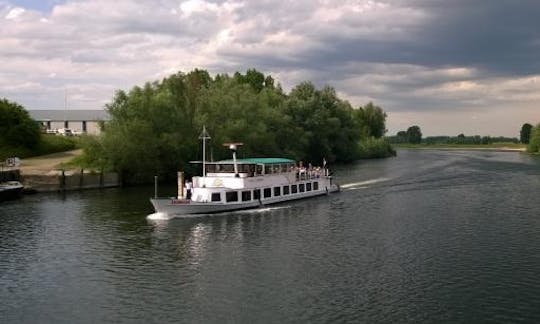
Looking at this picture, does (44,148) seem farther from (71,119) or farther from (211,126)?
(71,119)

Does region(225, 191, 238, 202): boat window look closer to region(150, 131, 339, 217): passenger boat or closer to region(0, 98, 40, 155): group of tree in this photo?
region(150, 131, 339, 217): passenger boat

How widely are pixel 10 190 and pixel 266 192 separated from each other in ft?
112

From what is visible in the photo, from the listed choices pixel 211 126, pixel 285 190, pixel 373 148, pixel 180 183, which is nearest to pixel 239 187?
pixel 180 183

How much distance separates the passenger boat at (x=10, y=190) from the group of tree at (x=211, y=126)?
1513 cm

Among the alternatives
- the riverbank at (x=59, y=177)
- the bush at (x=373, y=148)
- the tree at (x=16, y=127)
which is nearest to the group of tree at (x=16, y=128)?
the tree at (x=16, y=127)

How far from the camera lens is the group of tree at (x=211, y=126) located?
91438mm

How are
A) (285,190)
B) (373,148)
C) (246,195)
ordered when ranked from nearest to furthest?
1. (246,195)
2. (285,190)
3. (373,148)

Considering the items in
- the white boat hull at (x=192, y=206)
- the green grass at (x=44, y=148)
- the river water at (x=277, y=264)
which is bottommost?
the river water at (x=277, y=264)

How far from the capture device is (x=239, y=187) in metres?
65.2

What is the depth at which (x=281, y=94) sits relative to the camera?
153375mm

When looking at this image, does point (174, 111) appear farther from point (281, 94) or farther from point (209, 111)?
point (281, 94)

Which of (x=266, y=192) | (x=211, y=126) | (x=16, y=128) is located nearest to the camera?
(x=266, y=192)

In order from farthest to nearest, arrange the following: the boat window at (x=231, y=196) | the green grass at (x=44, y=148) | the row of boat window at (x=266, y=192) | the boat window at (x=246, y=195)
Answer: the green grass at (x=44, y=148)
the boat window at (x=246, y=195)
the row of boat window at (x=266, y=192)
the boat window at (x=231, y=196)

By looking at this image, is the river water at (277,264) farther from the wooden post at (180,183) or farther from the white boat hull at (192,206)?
the wooden post at (180,183)
